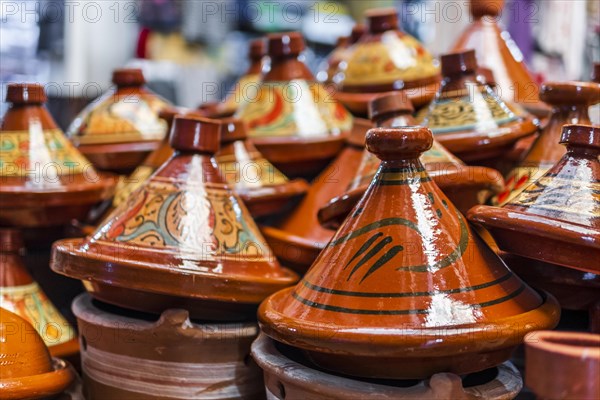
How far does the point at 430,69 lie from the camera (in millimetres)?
1589

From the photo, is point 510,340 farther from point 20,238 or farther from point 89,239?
point 20,238

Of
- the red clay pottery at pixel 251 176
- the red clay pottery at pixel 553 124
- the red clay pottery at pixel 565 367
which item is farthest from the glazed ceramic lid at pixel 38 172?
the red clay pottery at pixel 565 367

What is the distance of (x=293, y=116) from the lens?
1579mm

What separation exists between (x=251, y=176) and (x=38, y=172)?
14.5 inches

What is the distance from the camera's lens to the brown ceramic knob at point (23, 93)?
1487 mm

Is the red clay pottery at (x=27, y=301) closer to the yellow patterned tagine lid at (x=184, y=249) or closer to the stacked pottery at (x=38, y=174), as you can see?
the stacked pottery at (x=38, y=174)

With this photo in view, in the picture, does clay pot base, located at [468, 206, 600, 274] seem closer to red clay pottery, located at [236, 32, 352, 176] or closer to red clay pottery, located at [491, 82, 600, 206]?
red clay pottery, located at [491, 82, 600, 206]

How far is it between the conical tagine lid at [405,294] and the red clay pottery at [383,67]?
0.55 m

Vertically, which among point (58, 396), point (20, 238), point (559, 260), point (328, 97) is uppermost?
point (328, 97)

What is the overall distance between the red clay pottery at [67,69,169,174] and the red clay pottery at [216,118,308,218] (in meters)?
0.21

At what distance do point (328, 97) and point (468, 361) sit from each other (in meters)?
0.86

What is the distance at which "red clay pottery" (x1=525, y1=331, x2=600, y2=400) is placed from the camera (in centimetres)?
70

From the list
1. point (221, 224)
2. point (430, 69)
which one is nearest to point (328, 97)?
point (430, 69)

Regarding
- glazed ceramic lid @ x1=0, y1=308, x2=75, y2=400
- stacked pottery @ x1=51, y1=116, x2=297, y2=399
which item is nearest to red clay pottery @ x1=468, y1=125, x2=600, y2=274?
stacked pottery @ x1=51, y1=116, x2=297, y2=399
